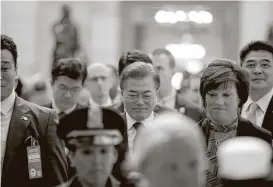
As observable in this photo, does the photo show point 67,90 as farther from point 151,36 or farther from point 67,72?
point 151,36

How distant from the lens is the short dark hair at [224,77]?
16.3ft

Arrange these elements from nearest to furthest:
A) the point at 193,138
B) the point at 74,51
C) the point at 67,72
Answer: the point at 193,138 < the point at 67,72 < the point at 74,51

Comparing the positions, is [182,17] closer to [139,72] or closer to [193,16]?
[193,16]

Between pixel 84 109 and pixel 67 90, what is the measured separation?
276cm

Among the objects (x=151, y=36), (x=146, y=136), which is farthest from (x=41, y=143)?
(x=151, y=36)

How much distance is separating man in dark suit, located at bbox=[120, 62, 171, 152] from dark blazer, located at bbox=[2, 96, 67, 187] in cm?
50

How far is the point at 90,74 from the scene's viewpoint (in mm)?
8078

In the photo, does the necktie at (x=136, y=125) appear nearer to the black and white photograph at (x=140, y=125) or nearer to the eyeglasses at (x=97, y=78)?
the black and white photograph at (x=140, y=125)

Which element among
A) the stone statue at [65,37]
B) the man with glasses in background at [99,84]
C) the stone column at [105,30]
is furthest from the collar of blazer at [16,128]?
the stone column at [105,30]

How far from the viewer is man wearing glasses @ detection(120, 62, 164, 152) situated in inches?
208

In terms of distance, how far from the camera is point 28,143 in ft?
17.0

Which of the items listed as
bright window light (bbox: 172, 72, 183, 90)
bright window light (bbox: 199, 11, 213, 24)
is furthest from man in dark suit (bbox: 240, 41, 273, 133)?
bright window light (bbox: 199, 11, 213, 24)

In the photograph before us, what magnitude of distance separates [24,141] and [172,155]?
2.21 metres

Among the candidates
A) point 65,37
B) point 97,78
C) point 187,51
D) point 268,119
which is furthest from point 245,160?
point 187,51
